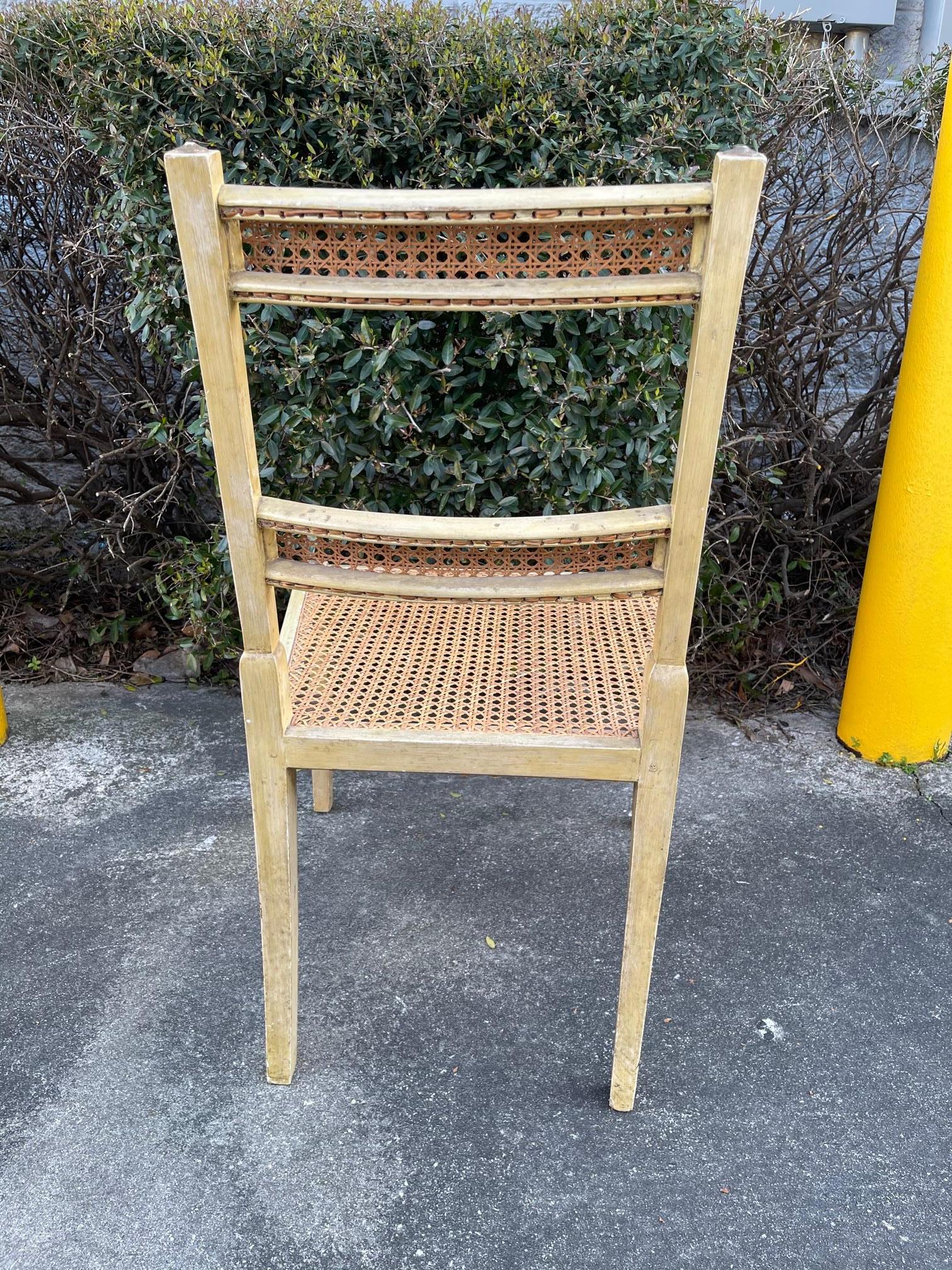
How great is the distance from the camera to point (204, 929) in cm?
188

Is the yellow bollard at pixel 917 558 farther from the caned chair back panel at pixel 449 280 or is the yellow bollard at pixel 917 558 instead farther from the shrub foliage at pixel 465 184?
the caned chair back panel at pixel 449 280

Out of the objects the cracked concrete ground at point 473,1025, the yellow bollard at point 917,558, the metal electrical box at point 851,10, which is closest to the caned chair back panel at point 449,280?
the cracked concrete ground at point 473,1025

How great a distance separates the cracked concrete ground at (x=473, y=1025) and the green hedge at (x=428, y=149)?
75cm

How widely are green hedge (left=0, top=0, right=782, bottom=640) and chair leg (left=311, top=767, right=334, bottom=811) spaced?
25.2 inches

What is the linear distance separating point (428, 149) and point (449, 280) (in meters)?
1.11

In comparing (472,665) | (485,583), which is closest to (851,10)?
(472,665)

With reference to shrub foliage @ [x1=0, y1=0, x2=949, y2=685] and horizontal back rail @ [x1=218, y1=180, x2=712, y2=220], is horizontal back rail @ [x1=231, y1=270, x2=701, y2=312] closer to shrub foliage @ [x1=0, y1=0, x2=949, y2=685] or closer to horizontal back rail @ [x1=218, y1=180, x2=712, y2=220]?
horizontal back rail @ [x1=218, y1=180, x2=712, y2=220]

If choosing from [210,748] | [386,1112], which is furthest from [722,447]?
[386,1112]

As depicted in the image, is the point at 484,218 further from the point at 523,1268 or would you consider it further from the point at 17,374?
the point at 17,374

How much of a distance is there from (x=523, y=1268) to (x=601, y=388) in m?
1.57

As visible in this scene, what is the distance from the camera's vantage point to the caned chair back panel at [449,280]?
3.35 feet

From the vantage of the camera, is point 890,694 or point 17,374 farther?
point 17,374

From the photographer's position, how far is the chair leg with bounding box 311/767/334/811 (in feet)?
7.00

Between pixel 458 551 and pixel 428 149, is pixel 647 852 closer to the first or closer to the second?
pixel 458 551
